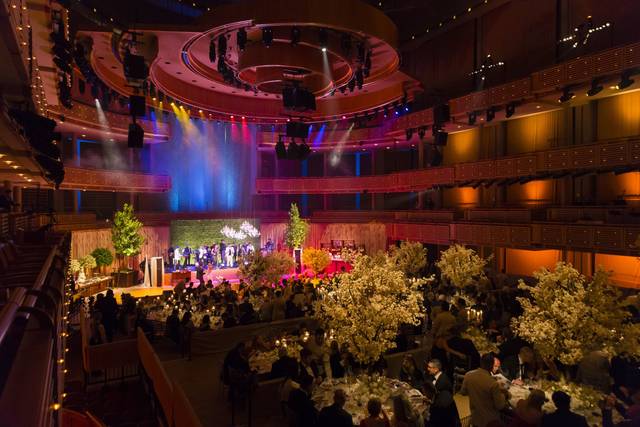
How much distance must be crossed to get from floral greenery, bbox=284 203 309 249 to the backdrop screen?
294cm

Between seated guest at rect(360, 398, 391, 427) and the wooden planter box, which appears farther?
the wooden planter box

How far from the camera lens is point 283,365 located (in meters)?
8.88

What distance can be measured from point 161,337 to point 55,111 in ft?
38.9

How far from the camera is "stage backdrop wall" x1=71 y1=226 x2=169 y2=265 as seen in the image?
21.0 meters

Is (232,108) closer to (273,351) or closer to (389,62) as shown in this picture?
(389,62)

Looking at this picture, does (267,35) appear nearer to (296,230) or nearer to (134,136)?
(134,136)

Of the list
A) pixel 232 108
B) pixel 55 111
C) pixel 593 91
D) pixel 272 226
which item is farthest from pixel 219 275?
pixel 593 91

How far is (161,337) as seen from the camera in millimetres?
13445

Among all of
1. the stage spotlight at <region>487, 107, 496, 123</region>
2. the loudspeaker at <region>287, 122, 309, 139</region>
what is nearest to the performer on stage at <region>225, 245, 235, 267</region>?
the loudspeaker at <region>287, 122, 309, 139</region>

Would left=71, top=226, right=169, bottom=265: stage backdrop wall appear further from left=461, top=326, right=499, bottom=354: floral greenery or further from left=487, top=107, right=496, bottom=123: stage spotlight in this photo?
left=487, top=107, right=496, bottom=123: stage spotlight

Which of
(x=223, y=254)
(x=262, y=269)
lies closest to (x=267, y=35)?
(x=262, y=269)

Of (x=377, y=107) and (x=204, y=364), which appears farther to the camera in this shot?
(x=377, y=107)

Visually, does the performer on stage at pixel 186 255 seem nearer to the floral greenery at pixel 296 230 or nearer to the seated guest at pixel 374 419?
the floral greenery at pixel 296 230

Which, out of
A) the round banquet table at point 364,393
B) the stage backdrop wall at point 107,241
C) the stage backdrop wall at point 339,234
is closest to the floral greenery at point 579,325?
the round banquet table at point 364,393
